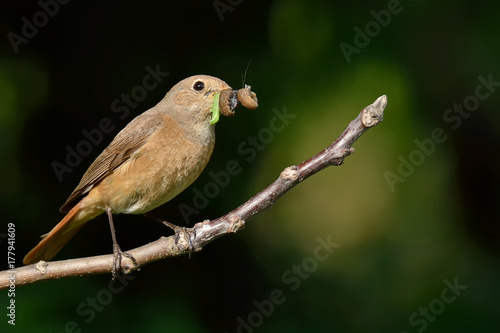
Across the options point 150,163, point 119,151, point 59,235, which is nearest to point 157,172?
point 150,163

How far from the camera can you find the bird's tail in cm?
346

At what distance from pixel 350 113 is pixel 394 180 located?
1.76ft

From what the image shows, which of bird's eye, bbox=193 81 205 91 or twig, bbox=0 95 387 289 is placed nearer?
twig, bbox=0 95 387 289

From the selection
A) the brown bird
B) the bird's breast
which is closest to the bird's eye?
the brown bird

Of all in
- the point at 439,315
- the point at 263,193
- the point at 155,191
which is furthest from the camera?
the point at 439,315

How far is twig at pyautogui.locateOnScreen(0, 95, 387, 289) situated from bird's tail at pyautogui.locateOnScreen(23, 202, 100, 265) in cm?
46

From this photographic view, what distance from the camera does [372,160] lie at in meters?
4.55

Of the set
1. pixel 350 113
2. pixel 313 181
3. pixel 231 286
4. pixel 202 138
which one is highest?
pixel 202 138

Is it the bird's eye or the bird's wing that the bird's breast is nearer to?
the bird's wing

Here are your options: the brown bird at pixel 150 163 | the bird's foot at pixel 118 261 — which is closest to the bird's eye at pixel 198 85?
the brown bird at pixel 150 163

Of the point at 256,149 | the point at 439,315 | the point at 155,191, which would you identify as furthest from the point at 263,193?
the point at 439,315

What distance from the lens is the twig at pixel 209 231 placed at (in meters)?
2.68

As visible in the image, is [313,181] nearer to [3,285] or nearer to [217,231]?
[217,231]

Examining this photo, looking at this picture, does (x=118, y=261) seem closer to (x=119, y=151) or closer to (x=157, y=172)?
(x=157, y=172)
